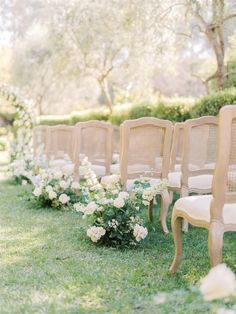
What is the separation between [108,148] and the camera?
698 centimetres

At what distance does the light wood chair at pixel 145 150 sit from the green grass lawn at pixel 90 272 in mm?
635

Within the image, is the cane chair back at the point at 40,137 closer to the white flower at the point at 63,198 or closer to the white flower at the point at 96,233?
the white flower at the point at 63,198

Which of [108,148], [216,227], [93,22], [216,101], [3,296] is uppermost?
[93,22]

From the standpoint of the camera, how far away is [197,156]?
215 inches

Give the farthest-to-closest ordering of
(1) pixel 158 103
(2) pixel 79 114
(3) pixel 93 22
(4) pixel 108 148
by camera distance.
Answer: (2) pixel 79 114 → (3) pixel 93 22 → (1) pixel 158 103 → (4) pixel 108 148

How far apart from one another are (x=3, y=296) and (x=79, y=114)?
14.1 m

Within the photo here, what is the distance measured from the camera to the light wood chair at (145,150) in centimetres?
504

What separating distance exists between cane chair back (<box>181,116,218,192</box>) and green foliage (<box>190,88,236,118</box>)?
1.49m

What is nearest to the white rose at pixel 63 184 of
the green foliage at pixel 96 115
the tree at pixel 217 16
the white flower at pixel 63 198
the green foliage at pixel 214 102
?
the white flower at pixel 63 198

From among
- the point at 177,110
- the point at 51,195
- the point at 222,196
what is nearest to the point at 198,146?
the point at 51,195

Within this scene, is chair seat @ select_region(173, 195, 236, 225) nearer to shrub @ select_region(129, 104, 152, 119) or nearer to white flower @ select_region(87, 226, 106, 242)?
white flower @ select_region(87, 226, 106, 242)

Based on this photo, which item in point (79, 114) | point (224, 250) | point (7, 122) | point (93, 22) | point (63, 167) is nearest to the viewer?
point (224, 250)

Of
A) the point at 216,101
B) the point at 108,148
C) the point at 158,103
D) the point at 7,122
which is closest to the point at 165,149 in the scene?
the point at 108,148

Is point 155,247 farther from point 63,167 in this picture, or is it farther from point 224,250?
point 63,167
